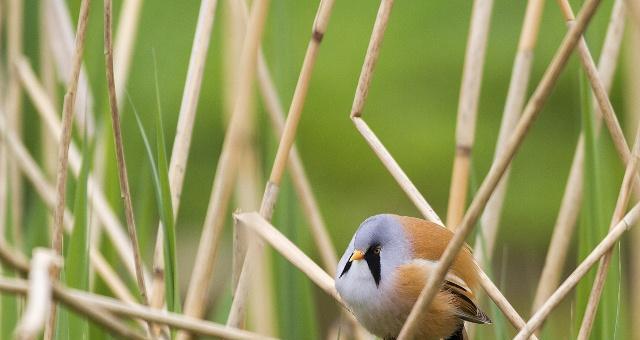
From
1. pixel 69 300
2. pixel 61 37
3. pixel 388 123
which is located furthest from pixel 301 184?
pixel 388 123

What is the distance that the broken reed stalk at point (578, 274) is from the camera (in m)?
1.19

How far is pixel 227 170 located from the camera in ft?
4.95

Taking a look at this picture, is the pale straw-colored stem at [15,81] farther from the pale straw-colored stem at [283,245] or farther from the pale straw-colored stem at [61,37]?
the pale straw-colored stem at [283,245]

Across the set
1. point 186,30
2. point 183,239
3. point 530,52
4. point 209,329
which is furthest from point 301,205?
point 186,30

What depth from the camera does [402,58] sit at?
4199 millimetres

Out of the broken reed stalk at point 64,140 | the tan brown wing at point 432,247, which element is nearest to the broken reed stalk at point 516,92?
the tan brown wing at point 432,247

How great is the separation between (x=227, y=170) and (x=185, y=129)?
12 centimetres

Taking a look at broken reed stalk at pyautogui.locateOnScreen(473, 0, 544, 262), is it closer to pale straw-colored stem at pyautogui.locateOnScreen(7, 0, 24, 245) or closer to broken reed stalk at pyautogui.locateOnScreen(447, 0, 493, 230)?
broken reed stalk at pyautogui.locateOnScreen(447, 0, 493, 230)

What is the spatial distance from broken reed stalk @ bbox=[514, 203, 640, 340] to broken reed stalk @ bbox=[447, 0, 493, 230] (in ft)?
1.29

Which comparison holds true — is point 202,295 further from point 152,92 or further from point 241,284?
point 152,92

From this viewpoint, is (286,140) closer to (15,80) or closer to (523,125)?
(523,125)

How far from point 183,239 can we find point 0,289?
117 inches

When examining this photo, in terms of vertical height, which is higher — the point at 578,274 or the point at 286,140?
the point at 286,140

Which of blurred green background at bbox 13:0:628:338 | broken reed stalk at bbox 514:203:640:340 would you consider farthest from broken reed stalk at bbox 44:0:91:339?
blurred green background at bbox 13:0:628:338
